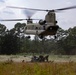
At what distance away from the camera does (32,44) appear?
12681cm

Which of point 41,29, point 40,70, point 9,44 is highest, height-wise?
point 9,44

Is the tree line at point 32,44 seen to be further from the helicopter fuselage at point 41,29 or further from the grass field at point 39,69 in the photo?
the grass field at point 39,69

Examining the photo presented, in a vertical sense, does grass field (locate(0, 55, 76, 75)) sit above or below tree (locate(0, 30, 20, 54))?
below

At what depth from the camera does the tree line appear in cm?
10041

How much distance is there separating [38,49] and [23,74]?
10725cm

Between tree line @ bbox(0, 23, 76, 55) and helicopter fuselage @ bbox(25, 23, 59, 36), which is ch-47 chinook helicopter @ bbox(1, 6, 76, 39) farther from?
tree line @ bbox(0, 23, 76, 55)

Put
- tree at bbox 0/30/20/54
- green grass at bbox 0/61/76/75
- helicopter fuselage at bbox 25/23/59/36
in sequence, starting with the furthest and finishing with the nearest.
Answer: tree at bbox 0/30/20/54, helicopter fuselage at bbox 25/23/59/36, green grass at bbox 0/61/76/75

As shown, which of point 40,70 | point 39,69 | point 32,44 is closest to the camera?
point 40,70

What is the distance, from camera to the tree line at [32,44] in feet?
329

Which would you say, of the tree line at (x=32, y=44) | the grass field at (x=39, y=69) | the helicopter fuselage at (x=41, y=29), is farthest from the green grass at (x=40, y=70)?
the tree line at (x=32, y=44)

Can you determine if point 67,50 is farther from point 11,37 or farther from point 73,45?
point 11,37

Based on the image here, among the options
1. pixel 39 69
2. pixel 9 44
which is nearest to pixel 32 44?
pixel 9 44

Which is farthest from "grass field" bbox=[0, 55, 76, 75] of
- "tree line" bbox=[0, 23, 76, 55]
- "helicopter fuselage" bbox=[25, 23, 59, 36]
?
"tree line" bbox=[0, 23, 76, 55]

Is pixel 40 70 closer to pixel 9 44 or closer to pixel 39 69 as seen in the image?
pixel 39 69
